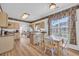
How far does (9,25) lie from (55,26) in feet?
3.90

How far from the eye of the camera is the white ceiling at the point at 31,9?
94.3 inches

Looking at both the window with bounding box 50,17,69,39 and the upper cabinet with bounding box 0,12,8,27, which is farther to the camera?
the window with bounding box 50,17,69,39

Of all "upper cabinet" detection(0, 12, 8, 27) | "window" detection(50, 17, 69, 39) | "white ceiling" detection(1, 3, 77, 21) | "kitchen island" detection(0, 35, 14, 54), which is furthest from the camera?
"kitchen island" detection(0, 35, 14, 54)

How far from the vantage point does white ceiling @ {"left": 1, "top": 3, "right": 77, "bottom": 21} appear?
2.39 meters

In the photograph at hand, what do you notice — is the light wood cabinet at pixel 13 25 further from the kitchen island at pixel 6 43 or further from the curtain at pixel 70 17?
the curtain at pixel 70 17

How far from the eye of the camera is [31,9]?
8.16 feet

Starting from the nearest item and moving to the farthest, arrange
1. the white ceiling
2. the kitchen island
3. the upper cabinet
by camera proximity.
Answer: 1. the white ceiling
2. the upper cabinet
3. the kitchen island

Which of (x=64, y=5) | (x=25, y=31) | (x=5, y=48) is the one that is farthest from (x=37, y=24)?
(x=5, y=48)

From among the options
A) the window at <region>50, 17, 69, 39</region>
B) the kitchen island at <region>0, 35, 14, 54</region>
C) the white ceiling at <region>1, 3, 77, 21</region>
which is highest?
the white ceiling at <region>1, 3, 77, 21</region>

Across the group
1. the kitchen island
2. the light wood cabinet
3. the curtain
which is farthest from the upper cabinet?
the curtain

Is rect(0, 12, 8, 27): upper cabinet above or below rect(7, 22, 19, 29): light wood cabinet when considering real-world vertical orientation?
above

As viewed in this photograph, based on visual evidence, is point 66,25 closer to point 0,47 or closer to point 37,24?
point 37,24

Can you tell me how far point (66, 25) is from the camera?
2631 mm

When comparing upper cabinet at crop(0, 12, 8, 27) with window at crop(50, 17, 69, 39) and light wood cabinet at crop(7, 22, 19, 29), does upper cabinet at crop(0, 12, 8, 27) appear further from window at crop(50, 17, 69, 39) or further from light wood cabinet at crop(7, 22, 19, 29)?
window at crop(50, 17, 69, 39)
